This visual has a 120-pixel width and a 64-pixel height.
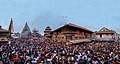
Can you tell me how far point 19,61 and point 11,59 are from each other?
140cm

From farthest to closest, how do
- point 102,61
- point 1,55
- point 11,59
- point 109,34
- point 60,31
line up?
point 109,34, point 60,31, point 1,55, point 11,59, point 102,61

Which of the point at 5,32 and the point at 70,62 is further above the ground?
the point at 5,32

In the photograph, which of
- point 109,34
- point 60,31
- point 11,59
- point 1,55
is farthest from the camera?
point 109,34

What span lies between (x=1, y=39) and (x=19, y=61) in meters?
23.5

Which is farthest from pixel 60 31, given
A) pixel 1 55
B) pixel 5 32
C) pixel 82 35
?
pixel 1 55

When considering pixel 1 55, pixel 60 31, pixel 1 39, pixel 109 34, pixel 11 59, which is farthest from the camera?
pixel 109 34

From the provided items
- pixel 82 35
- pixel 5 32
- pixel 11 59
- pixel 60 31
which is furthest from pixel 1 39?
pixel 11 59

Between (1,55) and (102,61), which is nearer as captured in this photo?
(102,61)

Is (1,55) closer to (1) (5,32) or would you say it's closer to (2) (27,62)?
(2) (27,62)

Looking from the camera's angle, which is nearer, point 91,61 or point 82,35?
point 91,61

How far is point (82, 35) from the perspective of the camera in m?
57.5

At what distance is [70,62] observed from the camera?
80.6 ft

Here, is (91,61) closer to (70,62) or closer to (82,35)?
(70,62)

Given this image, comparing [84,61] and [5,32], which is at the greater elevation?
[5,32]
